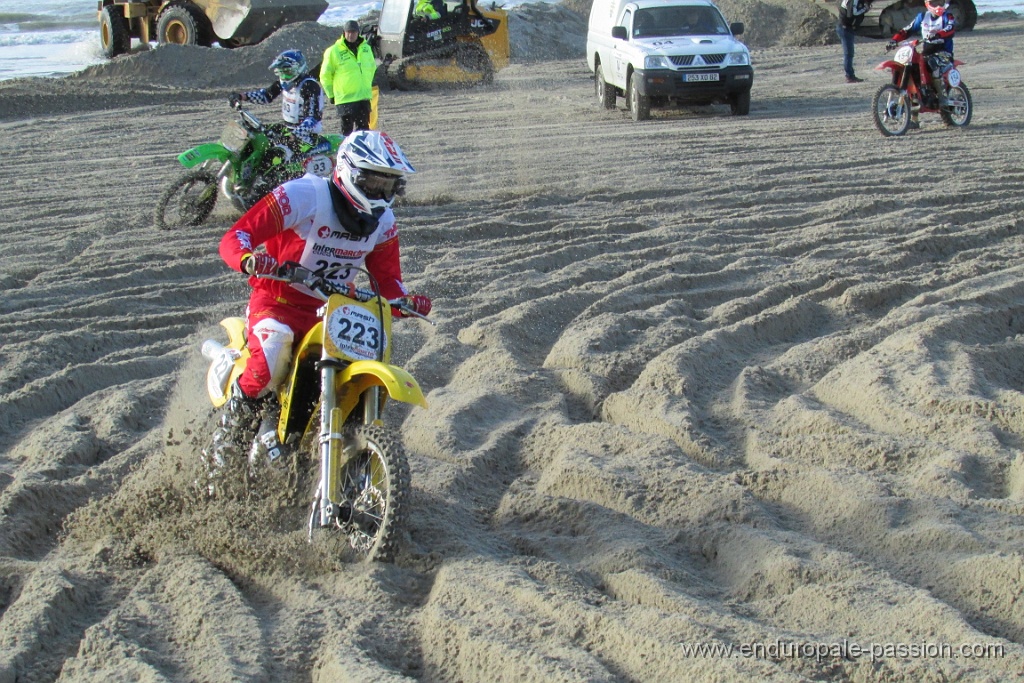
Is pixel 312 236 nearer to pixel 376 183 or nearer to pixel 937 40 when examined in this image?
pixel 376 183

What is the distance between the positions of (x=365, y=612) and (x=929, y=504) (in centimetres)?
234

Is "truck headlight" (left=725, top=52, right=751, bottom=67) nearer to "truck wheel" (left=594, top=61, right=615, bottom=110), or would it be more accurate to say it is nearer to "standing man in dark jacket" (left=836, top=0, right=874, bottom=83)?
"truck wheel" (left=594, top=61, right=615, bottom=110)

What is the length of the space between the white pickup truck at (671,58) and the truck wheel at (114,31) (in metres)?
13.0

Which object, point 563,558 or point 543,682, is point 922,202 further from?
point 543,682

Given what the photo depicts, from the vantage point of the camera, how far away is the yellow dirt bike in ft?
14.4

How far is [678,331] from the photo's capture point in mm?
7195

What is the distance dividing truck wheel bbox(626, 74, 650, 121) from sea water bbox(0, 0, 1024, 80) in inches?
715

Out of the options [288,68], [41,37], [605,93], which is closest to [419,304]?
[288,68]

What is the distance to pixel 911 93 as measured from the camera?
14.5 m

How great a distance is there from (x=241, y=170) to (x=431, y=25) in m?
12.9

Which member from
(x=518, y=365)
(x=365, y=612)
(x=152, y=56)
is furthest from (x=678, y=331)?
(x=152, y=56)

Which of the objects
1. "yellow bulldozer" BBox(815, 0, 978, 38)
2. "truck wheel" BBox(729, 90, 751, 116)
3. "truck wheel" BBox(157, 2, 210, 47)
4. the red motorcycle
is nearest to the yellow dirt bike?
the red motorcycle

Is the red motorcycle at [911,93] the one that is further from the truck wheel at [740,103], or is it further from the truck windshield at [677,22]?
the truck windshield at [677,22]

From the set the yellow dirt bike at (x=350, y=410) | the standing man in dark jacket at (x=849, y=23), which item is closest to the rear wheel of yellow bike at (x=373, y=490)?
the yellow dirt bike at (x=350, y=410)
